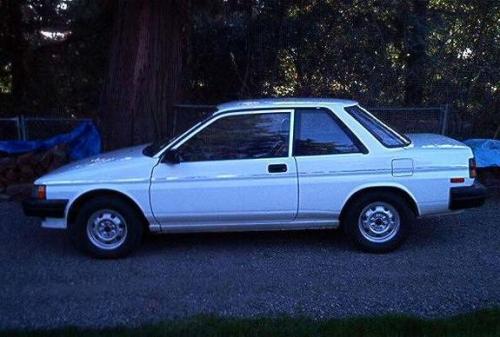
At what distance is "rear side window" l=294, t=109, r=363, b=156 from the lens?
7.44 metres

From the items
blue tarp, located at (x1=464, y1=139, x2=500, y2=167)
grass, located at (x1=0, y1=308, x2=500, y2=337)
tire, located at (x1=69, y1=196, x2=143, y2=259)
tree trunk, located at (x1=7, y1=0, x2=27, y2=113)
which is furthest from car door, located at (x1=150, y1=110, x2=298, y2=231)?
tree trunk, located at (x1=7, y1=0, x2=27, y2=113)

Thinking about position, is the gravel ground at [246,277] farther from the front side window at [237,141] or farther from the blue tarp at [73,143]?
the blue tarp at [73,143]

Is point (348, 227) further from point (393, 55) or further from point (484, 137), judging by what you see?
point (393, 55)

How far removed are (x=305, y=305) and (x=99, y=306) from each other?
68.0 inches

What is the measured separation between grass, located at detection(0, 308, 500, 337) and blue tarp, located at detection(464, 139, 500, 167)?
4836mm

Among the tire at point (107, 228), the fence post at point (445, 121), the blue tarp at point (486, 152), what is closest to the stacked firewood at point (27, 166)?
the tire at point (107, 228)

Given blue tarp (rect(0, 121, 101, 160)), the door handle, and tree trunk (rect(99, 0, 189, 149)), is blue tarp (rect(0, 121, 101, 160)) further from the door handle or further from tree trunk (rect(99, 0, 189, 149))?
the door handle

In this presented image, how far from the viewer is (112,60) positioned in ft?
35.4

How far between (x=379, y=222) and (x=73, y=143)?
5.46m

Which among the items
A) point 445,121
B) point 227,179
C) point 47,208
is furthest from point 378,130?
point 445,121

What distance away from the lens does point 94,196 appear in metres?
7.44

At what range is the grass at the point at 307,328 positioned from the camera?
5418 mm

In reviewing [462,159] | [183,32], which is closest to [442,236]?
[462,159]

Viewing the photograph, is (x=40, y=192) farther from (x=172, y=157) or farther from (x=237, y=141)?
(x=237, y=141)
